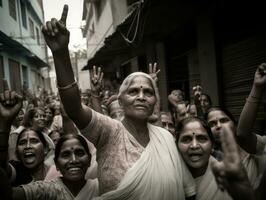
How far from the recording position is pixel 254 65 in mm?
5688

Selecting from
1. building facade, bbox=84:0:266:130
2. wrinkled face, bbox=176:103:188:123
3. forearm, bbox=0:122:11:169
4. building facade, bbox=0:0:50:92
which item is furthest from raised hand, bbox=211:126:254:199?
building facade, bbox=0:0:50:92

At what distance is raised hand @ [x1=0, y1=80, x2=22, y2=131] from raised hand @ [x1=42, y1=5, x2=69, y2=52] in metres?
0.44

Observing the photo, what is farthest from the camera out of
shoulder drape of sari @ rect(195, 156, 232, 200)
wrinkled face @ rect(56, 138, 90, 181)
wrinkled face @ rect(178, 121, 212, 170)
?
wrinkled face @ rect(56, 138, 90, 181)

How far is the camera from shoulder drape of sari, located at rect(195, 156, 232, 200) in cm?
238

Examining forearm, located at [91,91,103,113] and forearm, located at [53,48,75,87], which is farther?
forearm, located at [91,91,103,113]

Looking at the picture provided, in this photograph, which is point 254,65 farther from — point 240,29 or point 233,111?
point 233,111

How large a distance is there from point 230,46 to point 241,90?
804mm

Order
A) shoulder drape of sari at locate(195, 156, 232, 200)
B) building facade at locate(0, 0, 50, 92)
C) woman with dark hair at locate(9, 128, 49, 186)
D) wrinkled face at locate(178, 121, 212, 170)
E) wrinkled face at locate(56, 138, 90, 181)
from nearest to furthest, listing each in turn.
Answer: shoulder drape of sari at locate(195, 156, 232, 200), wrinkled face at locate(178, 121, 212, 170), wrinkled face at locate(56, 138, 90, 181), woman with dark hair at locate(9, 128, 49, 186), building facade at locate(0, 0, 50, 92)

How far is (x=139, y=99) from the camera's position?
2.47 meters

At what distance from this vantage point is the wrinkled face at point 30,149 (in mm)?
3182

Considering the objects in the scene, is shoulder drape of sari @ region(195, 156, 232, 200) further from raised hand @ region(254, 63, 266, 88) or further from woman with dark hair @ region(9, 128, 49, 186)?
woman with dark hair @ region(9, 128, 49, 186)

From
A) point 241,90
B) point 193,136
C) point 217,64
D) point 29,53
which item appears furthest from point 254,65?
point 29,53

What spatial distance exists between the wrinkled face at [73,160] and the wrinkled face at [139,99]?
483 mm

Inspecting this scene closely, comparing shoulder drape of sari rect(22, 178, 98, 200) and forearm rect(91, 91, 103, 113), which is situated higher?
forearm rect(91, 91, 103, 113)
